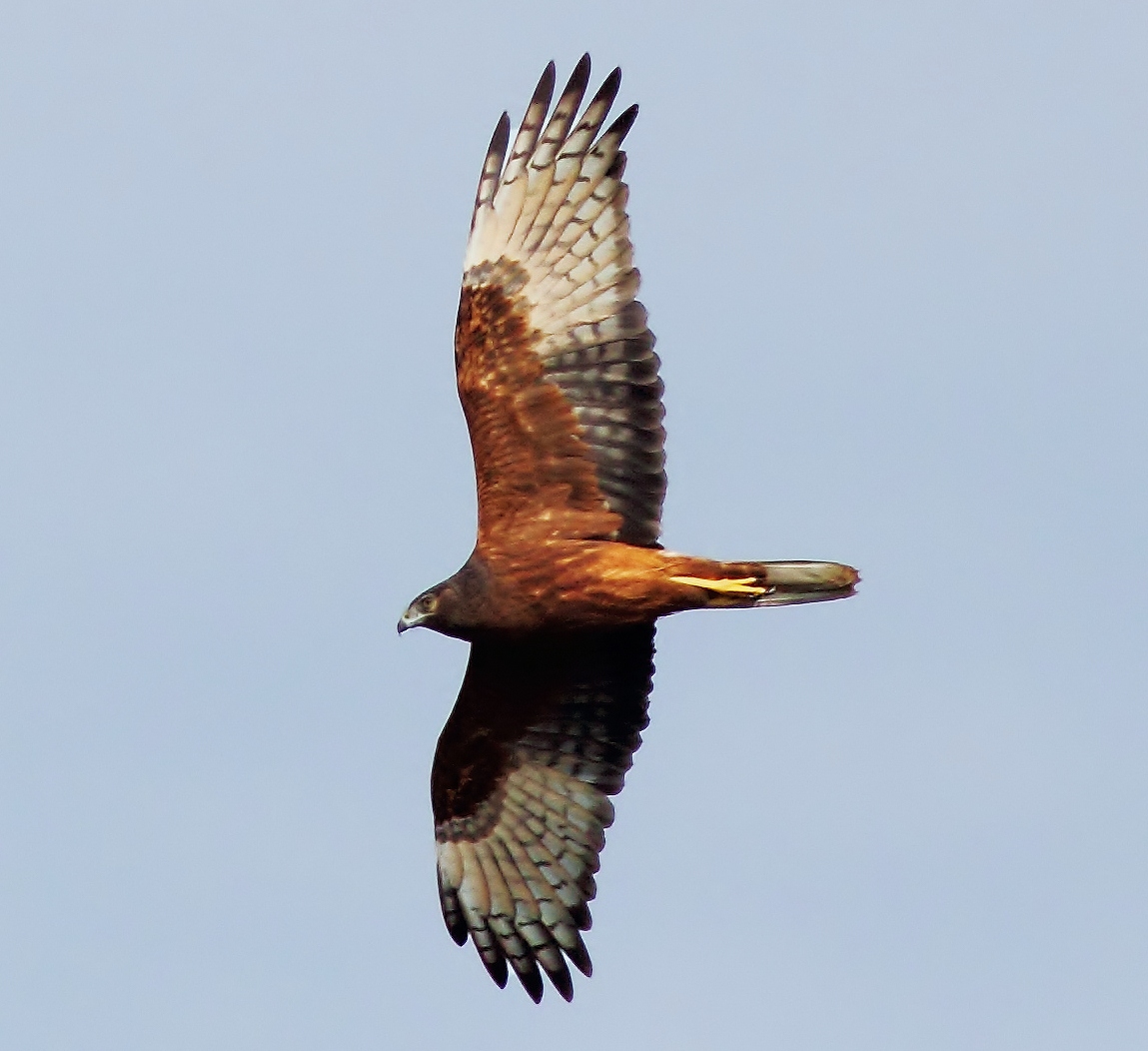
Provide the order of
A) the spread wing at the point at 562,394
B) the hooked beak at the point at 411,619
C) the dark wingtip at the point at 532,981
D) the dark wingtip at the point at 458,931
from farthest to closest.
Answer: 1. the dark wingtip at the point at 458,931
2. the dark wingtip at the point at 532,981
3. the spread wing at the point at 562,394
4. the hooked beak at the point at 411,619

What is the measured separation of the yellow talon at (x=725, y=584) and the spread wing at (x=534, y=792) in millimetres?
934

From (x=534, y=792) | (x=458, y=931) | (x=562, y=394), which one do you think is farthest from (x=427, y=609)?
(x=458, y=931)

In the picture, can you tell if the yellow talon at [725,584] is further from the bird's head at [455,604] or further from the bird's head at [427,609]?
the bird's head at [427,609]

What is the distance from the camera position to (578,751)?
15.1 m

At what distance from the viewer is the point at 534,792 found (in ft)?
49.7

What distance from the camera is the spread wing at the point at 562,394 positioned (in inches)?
556

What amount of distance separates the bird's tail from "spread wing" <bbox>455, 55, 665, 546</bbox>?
1.40 feet

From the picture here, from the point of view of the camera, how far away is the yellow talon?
13898 millimetres

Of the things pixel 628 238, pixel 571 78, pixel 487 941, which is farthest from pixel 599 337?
pixel 487 941

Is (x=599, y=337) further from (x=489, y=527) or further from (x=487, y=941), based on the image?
(x=487, y=941)

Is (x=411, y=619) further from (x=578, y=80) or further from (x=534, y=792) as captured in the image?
Answer: (x=578, y=80)

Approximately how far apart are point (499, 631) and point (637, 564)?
911 mm

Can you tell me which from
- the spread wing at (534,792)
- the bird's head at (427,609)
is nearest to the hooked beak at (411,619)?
the bird's head at (427,609)

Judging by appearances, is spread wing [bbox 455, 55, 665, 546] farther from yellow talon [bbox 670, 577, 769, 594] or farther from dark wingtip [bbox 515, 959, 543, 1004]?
dark wingtip [bbox 515, 959, 543, 1004]
